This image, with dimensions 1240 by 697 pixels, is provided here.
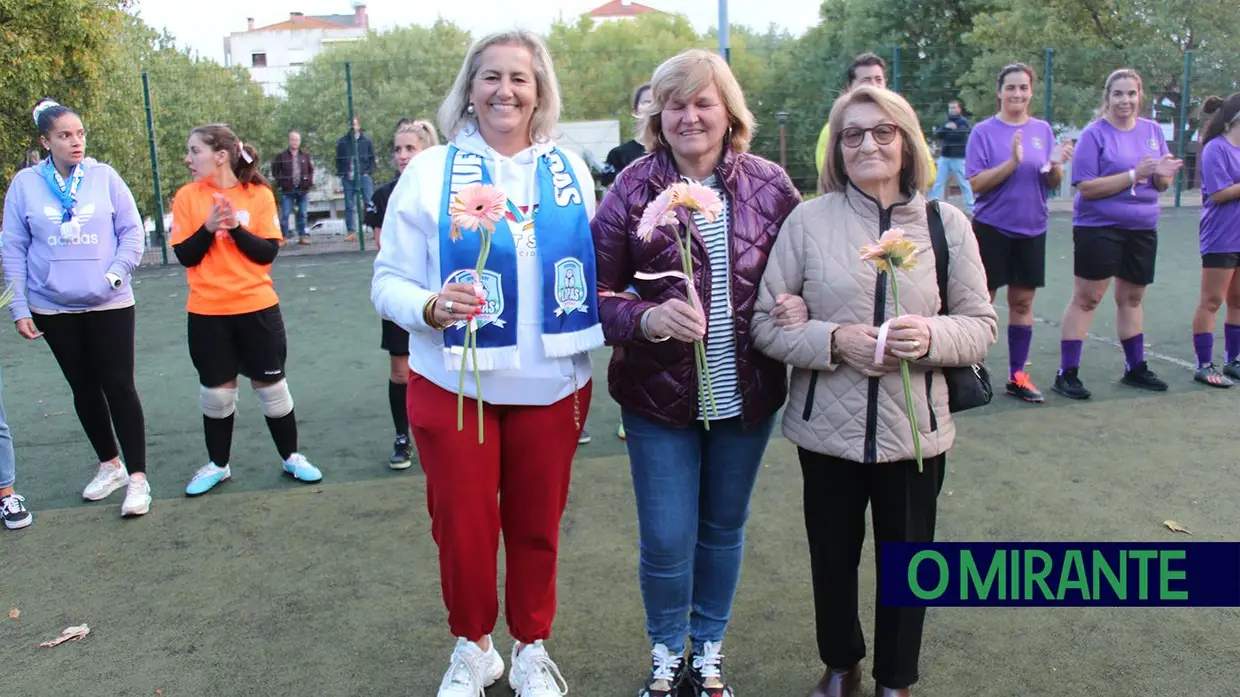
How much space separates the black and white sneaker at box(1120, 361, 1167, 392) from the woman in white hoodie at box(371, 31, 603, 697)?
4467mm

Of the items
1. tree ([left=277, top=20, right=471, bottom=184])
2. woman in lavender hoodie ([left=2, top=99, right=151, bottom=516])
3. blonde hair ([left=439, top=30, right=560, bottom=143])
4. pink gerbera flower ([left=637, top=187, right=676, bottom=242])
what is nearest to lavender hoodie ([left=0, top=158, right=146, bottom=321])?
woman in lavender hoodie ([left=2, top=99, right=151, bottom=516])

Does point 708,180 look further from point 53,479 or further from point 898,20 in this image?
point 898,20

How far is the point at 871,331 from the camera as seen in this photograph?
8.23 feet

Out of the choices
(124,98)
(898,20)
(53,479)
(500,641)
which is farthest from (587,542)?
(898,20)

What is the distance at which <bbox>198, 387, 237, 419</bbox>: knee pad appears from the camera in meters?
4.57

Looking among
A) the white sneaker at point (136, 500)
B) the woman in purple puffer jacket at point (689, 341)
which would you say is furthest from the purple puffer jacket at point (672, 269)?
the white sneaker at point (136, 500)

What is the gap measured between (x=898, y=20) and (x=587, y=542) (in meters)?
33.5

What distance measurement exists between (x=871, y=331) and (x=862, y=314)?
0.07m

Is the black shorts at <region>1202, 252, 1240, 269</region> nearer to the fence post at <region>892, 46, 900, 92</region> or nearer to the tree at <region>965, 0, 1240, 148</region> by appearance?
the fence post at <region>892, 46, 900, 92</region>

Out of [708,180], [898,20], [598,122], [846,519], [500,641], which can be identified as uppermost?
[898,20]

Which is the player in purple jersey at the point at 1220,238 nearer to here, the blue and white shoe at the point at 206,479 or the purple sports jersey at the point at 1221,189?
the purple sports jersey at the point at 1221,189

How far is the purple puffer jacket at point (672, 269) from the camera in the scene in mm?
2619

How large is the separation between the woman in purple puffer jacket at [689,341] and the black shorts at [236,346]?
242 cm

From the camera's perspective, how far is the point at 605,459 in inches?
195
